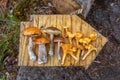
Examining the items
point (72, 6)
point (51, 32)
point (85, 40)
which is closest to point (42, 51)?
point (51, 32)

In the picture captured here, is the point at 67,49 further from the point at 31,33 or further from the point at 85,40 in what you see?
the point at 31,33

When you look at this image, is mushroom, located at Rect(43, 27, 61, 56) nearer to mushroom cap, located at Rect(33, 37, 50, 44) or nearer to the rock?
mushroom cap, located at Rect(33, 37, 50, 44)

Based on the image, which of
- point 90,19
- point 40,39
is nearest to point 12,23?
point 90,19

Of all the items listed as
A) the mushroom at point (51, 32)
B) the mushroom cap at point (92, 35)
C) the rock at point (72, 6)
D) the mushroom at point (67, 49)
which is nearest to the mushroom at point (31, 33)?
the mushroom at point (51, 32)

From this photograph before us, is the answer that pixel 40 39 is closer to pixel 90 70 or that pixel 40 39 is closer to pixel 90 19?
pixel 90 70

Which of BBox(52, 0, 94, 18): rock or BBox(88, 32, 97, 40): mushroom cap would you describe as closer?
BBox(88, 32, 97, 40): mushroom cap

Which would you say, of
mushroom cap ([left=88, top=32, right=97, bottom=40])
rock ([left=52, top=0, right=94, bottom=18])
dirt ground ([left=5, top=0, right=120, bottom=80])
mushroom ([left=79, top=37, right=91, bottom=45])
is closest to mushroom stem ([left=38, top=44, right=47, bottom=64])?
dirt ground ([left=5, top=0, right=120, bottom=80])
